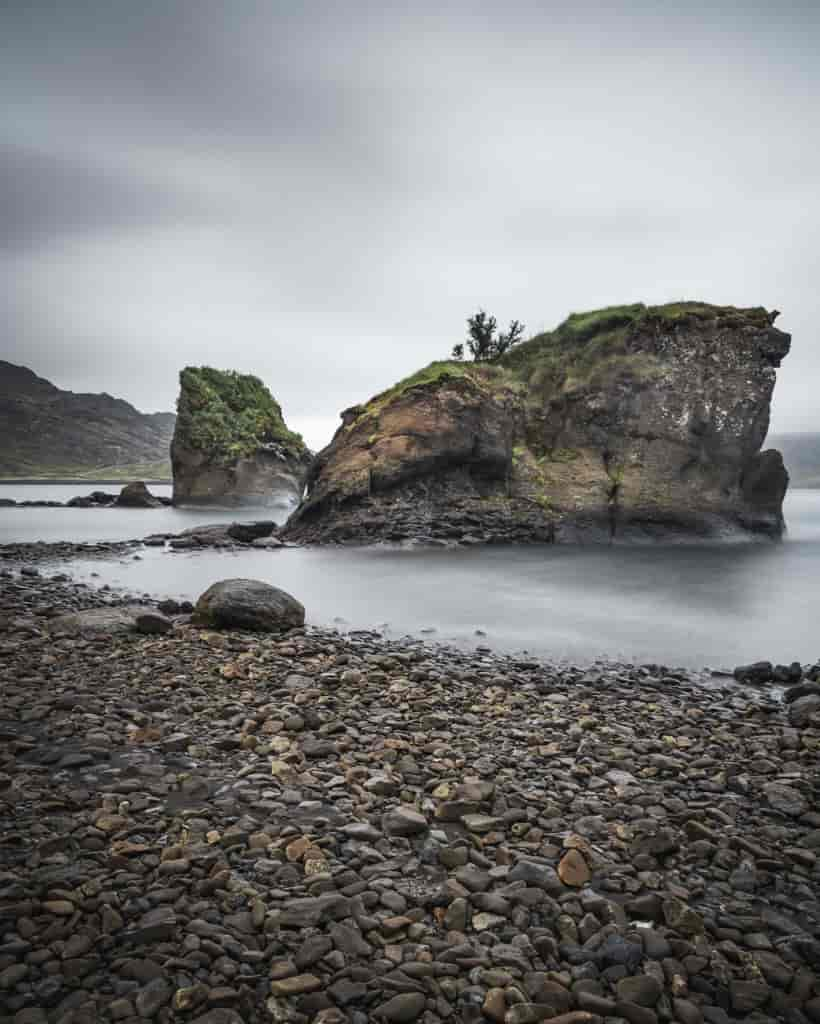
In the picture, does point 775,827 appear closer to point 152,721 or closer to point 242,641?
point 152,721

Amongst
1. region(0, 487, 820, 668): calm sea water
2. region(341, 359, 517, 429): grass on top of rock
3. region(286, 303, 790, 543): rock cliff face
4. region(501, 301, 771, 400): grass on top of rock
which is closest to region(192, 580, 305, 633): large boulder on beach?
region(0, 487, 820, 668): calm sea water

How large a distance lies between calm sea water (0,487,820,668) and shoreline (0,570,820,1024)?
4.86m

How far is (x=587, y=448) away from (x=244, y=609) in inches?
1208

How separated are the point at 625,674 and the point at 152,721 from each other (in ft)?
23.9

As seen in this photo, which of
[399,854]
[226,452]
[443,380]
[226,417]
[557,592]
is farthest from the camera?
[226,417]

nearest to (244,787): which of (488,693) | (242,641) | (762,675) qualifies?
(488,693)

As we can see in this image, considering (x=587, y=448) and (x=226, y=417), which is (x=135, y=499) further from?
(x=587, y=448)

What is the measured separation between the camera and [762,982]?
3510 mm

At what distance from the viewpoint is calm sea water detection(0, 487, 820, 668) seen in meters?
13.3

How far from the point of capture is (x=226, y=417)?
76.8m

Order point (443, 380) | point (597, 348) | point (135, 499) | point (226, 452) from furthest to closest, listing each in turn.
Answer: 1. point (226, 452)
2. point (135, 499)
3. point (597, 348)
4. point (443, 380)

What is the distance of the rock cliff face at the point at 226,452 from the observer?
7406 centimetres

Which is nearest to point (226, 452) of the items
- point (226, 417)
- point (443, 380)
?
point (226, 417)

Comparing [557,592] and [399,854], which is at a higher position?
[557,592]
